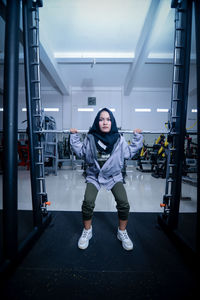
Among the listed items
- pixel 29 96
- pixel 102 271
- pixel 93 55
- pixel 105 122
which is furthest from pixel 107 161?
pixel 93 55

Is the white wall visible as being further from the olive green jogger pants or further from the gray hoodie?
the olive green jogger pants

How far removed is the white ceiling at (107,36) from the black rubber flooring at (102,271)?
4286mm

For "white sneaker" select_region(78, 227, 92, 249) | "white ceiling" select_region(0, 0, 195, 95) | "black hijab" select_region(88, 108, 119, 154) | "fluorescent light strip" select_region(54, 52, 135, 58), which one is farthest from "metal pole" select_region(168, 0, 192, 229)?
"fluorescent light strip" select_region(54, 52, 135, 58)

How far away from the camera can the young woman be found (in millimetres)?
1288

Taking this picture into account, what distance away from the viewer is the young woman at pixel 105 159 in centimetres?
129

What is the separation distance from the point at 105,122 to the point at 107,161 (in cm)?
41

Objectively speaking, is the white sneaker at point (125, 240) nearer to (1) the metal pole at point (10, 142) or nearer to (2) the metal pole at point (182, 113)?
(2) the metal pole at point (182, 113)

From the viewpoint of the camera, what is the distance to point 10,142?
3.18 ft

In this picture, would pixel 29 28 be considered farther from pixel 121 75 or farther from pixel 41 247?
pixel 121 75

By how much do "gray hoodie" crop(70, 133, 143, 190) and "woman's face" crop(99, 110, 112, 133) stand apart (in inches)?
6.1

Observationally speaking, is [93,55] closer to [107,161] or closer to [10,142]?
[107,161]

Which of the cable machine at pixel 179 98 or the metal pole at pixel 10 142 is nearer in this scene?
the metal pole at pixel 10 142

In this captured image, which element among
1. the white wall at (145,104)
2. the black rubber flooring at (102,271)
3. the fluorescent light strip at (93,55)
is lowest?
the black rubber flooring at (102,271)

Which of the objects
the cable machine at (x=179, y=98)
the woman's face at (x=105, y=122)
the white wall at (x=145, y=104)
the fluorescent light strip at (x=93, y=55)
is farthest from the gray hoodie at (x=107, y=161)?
the white wall at (x=145, y=104)
